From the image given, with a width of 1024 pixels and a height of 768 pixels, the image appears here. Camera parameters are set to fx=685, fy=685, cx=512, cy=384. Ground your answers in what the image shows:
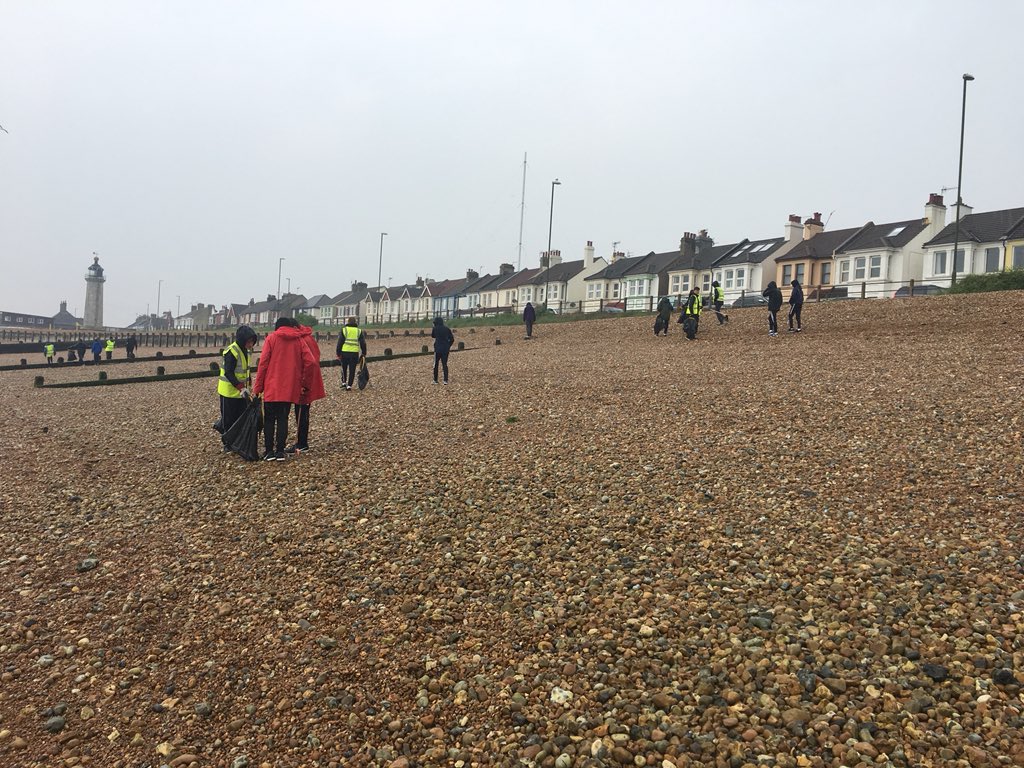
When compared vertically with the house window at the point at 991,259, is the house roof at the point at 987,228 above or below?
above

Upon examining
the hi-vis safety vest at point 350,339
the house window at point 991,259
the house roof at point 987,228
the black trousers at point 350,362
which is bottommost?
the black trousers at point 350,362

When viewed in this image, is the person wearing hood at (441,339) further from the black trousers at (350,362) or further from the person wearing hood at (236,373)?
the person wearing hood at (236,373)

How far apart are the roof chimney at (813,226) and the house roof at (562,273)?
23168mm

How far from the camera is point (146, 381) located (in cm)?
2192

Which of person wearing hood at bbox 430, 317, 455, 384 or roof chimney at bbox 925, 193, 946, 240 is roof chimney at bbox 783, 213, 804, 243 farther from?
person wearing hood at bbox 430, 317, 455, 384

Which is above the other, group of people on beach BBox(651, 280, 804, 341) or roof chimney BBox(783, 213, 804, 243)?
roof chimney BBox(783, 213, 804, 243)

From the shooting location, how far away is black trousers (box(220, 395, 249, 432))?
9.22m

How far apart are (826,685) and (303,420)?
7.35 metres

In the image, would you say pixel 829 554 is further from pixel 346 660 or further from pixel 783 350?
pixel 783 350

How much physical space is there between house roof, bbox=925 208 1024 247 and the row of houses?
0.06 metres

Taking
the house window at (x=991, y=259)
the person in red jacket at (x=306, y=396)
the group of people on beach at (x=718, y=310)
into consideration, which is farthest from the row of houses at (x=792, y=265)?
the person in red jacket at (x=306, y=396)

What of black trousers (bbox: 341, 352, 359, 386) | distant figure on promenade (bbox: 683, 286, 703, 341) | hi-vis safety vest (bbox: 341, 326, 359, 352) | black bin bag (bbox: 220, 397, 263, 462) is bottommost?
black bin bag (bbox: 220, 397, 263, 462)

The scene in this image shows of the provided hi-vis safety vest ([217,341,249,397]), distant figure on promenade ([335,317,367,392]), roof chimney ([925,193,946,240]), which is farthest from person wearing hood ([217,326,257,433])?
roof chimney ([925,193,946,240])

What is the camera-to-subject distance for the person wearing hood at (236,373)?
885 centimetres
